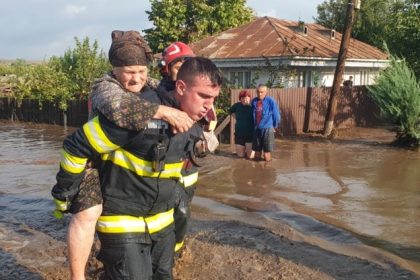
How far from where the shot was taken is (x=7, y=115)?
24609 mm

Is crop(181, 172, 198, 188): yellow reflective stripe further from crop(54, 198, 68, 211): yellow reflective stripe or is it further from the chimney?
the chimney

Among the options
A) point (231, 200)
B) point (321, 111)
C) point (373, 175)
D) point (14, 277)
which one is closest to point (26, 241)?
point (14, 277)

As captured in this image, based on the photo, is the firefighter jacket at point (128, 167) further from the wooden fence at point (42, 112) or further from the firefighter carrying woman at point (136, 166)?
the wooden fence at point (42, 112)

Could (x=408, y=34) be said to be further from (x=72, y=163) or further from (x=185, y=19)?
(x=72, y=163)

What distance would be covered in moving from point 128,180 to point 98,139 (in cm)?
27

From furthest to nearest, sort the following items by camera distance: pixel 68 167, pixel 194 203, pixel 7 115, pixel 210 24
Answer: pixel 210 24 < pixel 7 115 < pixel 194 203 < pixel 68 167

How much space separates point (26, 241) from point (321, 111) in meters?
13.8

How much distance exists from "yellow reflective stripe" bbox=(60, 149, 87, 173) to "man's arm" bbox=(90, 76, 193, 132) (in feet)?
0.92

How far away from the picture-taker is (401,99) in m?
14.1

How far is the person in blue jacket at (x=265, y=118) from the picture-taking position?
1164 centimetres

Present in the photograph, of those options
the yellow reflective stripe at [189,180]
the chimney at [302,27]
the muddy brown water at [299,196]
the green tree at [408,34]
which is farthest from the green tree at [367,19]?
the yellow reflective stripe at [189,180]

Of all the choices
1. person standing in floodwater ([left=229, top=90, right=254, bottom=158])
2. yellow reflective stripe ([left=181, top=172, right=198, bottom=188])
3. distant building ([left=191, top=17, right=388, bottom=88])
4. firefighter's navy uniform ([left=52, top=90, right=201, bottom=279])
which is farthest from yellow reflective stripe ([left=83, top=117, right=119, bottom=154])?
distant building ([left=191, top=17, right=388, bottom=88])

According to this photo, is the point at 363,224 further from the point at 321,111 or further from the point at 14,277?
the point at 321,111

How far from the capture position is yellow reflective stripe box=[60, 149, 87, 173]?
2.79m
